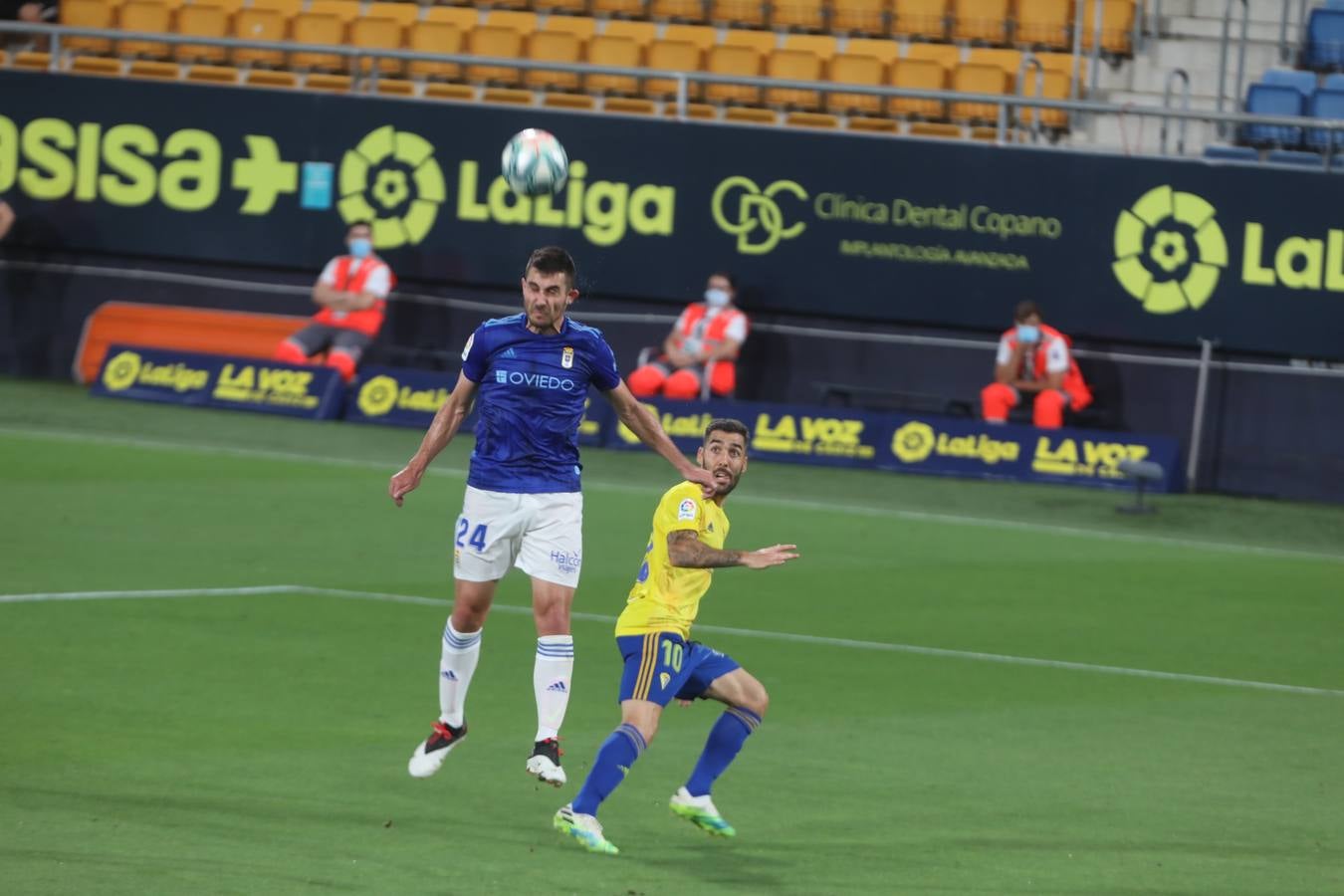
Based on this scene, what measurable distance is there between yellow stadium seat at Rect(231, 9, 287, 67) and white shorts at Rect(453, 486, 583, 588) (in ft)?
67.9

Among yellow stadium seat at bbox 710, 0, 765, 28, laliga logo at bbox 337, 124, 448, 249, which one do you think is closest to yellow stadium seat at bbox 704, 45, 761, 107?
yellow stadium seat at bbox 710, 0, 765, 28

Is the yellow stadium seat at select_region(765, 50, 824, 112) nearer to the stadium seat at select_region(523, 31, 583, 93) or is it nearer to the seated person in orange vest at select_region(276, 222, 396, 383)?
→ the stadium seat at select_region(523, 31, 583, 93)

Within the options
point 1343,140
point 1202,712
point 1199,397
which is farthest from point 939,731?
point 1343,140

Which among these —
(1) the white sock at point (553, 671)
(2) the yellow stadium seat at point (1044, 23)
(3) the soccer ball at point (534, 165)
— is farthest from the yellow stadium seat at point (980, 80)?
(1) the white sock at point (553, 671)

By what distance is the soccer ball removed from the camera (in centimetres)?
1349

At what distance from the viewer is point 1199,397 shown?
23844mm

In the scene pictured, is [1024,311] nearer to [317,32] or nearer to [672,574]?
[317,32]

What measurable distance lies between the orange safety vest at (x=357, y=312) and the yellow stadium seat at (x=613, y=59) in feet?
13.0

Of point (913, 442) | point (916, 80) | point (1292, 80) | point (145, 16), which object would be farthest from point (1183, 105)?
point (145, 16)

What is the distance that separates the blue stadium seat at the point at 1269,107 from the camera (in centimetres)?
2450

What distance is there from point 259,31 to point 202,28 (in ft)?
2.64

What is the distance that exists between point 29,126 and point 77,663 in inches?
644

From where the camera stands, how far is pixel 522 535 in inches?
391

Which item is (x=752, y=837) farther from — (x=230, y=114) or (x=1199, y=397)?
(x=230, y=114)
